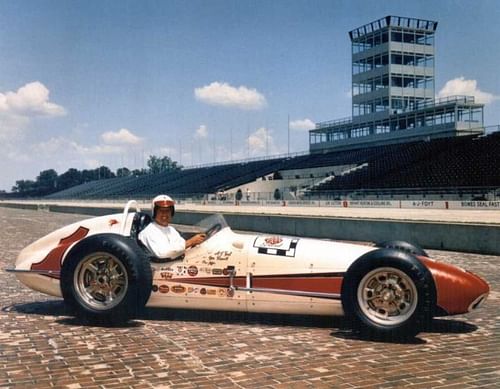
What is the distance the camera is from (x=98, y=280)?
6258mm

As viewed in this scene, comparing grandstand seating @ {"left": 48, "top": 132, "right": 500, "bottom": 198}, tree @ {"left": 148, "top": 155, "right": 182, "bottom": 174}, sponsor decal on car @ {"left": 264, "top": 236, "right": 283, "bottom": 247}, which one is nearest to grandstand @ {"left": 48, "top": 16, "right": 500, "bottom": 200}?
grandstand seating @ {"left": 48, "top": 132, "right": 500, "bottom": 198}

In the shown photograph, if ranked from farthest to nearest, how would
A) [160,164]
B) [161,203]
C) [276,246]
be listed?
[160,164]
[161,203]
[276,246]

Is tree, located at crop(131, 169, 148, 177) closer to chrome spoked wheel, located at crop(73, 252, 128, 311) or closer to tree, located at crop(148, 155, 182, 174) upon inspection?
tree, located at crop(148, 155, 182, 174)

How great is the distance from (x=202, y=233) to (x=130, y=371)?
7.30 ft

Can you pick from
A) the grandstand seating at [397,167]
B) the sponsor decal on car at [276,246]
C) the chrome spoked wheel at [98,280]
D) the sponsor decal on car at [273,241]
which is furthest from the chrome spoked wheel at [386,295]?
→ the grandstand seating at [397,167]

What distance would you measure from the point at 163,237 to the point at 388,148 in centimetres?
5207

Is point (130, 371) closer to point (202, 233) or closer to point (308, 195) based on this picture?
point (202, 233)

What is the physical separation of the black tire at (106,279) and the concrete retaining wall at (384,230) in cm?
987

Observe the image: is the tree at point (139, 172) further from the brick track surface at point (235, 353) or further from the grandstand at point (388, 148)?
the brick track surface at point (235, 353)

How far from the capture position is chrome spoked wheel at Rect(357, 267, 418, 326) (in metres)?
5.48

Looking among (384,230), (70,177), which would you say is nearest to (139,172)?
(70,177)

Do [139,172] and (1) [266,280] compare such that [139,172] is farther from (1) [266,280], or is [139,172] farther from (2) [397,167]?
(1) [266,280]

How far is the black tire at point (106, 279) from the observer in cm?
602

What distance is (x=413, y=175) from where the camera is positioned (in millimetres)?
42562
